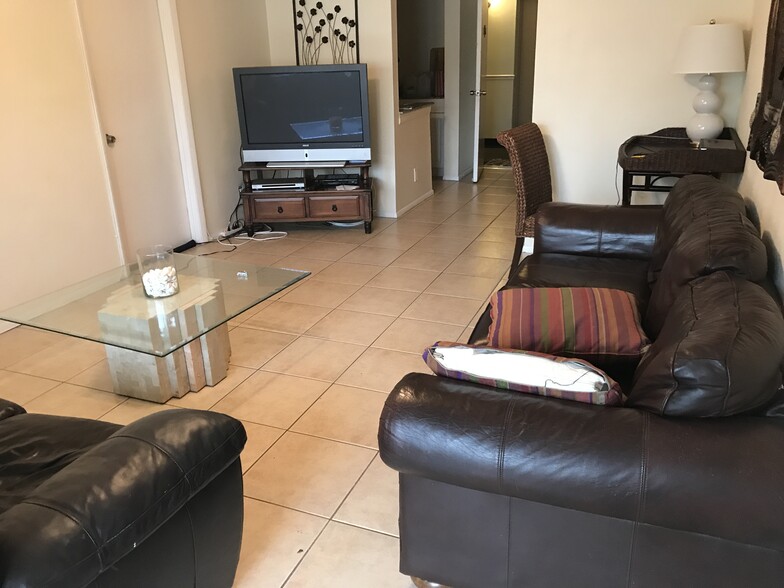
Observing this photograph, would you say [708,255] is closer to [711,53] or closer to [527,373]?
[527,373]

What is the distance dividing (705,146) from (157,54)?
11.7 feet

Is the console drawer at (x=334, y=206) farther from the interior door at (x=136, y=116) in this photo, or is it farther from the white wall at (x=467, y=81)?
the white wall at (x=467, y=81)

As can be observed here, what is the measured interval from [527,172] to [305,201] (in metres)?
2.01

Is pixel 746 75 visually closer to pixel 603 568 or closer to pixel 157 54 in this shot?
pixel 603 568

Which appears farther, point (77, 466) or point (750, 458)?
point (77, 466)

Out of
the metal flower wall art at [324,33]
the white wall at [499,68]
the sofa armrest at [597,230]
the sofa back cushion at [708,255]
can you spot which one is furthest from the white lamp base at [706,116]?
the white wall at [499,68]

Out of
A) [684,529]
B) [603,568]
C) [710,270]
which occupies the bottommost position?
[603,568]

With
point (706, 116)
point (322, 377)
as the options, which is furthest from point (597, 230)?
point (322, 377)

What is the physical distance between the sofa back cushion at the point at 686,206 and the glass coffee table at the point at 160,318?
149 cm

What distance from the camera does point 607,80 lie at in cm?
401

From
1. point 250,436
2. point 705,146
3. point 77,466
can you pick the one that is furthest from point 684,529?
point 705,146

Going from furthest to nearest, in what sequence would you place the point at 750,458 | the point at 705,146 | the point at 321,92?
the point at 321,92, the point at 705,146, the point at 750,458

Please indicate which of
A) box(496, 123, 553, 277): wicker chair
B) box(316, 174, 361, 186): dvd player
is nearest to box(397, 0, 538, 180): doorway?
box(316, 174, 361, 186): dvd player

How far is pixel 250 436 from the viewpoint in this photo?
7.81ft
